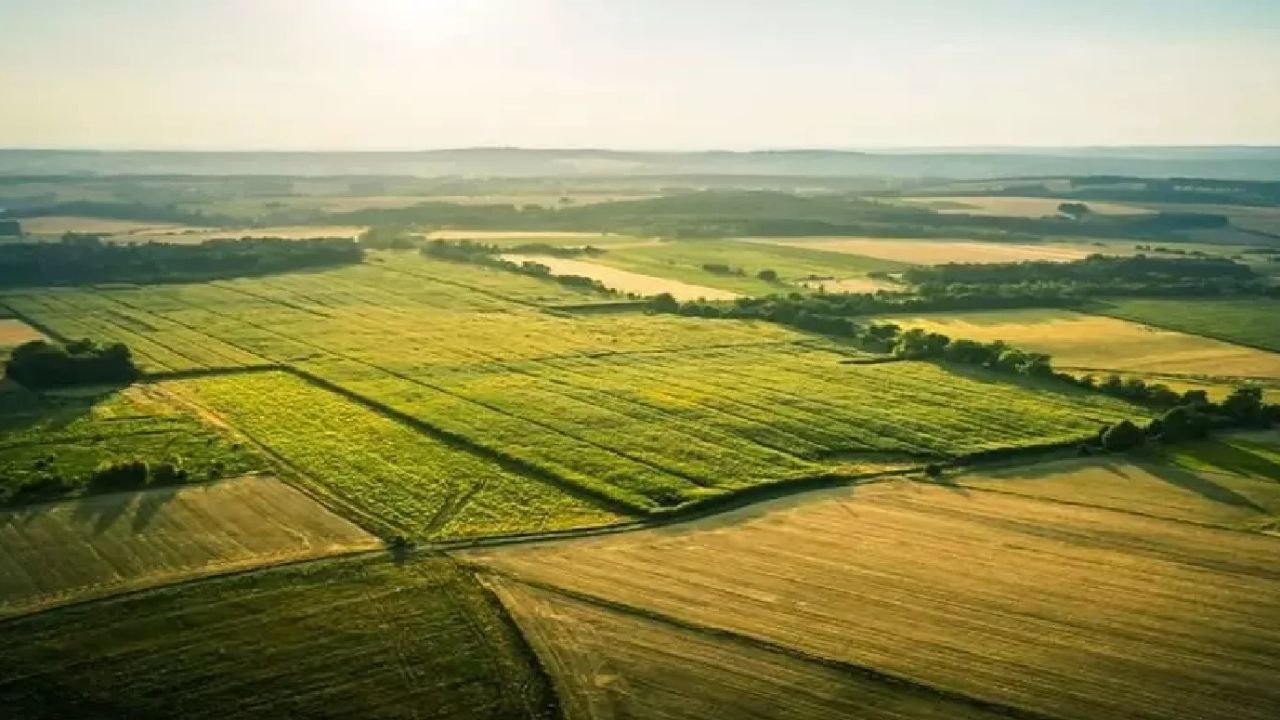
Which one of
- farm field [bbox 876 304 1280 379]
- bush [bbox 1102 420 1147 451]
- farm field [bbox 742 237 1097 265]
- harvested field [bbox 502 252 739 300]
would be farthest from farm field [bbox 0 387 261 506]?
farm field [bbox 742 237 1097 265]

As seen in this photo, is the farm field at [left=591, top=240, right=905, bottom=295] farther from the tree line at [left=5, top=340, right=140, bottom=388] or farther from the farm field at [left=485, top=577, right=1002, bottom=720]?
the farm field at [left=485, top=577, right=1002, bottom=720]

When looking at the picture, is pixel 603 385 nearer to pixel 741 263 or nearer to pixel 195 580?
pixel 195 580

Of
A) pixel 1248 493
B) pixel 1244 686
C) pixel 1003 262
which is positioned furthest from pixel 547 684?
pixel 1003 262

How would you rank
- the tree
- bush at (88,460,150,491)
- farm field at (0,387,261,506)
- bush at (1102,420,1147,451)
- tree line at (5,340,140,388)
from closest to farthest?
bush at (88,460,150,491) → farm field at (0,387,261,506) → bush at (1102,420,1147,451) → the tree → tree line at (5,340,140,388)

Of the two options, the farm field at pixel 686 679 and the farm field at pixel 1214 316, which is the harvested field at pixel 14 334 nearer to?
the farm field at pixel 686 679

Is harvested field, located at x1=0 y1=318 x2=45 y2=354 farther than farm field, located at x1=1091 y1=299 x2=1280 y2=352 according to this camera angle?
No

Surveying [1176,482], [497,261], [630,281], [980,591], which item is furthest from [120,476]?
[497,261]
